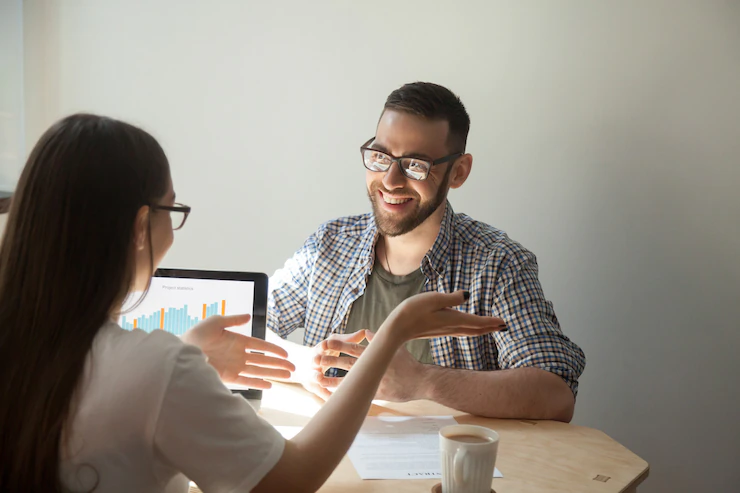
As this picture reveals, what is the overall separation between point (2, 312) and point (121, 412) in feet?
0.68

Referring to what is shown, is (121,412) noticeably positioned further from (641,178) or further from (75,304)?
(641,178)

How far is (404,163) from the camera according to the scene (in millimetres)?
1867

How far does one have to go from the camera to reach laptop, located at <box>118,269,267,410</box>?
59.1 inches

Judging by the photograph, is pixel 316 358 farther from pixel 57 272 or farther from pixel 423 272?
pixel 57 272

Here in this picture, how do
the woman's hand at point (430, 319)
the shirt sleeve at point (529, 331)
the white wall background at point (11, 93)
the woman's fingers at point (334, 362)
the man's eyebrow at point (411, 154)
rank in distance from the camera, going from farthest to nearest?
the white wall background at point (11, 93), the man's eyebrow at point (411, 154), the shirt sleeve at point (529, 331), the woman's fingers at point (334, 362), the woman's hand at point (430, 319)

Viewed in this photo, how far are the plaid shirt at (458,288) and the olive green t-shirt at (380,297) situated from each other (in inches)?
1.0

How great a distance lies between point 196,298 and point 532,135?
1258 millimetres

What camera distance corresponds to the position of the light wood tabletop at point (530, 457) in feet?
3.73

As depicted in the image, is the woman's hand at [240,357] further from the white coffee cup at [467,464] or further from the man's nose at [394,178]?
the man's nose at [394,178]

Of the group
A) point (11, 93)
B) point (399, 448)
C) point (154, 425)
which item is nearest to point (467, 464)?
point (399, 448)

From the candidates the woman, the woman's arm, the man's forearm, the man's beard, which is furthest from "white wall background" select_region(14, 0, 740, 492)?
the woman

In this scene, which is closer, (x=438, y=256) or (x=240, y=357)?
(x=240, y=357)

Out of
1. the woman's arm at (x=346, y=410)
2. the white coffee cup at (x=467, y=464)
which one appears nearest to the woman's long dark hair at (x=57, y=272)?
the woman's arm at (x=346, y=410)

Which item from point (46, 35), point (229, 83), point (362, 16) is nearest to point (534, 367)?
point (362, 16)
